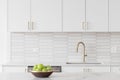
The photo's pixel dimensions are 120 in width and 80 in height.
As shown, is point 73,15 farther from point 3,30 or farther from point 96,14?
point 3,30

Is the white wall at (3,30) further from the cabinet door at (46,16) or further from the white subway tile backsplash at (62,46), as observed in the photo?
the cabinet door at (46,16)

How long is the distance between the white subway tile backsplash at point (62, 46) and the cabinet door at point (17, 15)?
441 millimetres

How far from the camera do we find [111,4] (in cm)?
491

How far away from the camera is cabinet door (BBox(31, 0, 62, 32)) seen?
489 cm

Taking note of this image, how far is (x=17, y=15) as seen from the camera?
4.88 metres

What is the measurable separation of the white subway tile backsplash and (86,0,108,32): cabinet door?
15.5 inches

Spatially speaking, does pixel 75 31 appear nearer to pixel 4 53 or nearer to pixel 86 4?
pixel 86 4

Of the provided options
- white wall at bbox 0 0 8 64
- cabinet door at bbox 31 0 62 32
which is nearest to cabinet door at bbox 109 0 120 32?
cabinet door at bbox 31 0 62 32

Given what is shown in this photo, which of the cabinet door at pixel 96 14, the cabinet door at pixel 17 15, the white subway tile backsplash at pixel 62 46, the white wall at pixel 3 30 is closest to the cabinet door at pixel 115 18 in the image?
the cabinet door at pixel 96 14

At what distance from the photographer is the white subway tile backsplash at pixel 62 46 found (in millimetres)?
5277

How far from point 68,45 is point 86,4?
87cm

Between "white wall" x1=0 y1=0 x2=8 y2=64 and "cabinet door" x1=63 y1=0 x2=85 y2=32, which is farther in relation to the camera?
"white wall" x1=0 y1=0 x2=8 y2=64

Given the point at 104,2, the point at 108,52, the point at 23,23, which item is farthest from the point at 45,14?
the point at 108,52

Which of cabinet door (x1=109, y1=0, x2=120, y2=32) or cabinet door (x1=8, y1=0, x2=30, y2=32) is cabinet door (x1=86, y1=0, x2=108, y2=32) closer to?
cabinet door (x1=109, y1=0, x2=120, y2=32)
